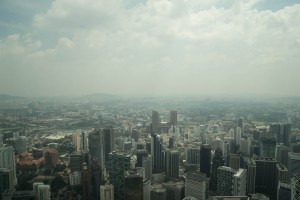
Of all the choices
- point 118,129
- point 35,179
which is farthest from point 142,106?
point 35,179

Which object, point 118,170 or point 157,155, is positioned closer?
point 118,170

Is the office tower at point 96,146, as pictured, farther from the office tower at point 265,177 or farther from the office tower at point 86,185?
the office tower at point 265,177

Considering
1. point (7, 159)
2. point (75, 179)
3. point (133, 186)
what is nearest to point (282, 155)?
point (133, 186)

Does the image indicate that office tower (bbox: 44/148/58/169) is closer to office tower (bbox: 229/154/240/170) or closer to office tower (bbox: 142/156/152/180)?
office tower (bbox: 142/156/152/180)

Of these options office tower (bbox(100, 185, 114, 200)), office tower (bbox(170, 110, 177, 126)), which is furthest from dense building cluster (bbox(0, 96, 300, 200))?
office tower (bbox(170, 110, 177, 126))

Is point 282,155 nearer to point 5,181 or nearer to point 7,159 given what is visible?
point 5,181

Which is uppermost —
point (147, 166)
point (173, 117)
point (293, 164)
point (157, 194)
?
point (173, 117)

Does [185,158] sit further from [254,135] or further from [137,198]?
[137,198]

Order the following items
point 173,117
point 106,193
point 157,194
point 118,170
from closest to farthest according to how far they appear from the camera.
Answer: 1. point 106,193
2. point 157,194
3. point 118,170
4. point 173,117
